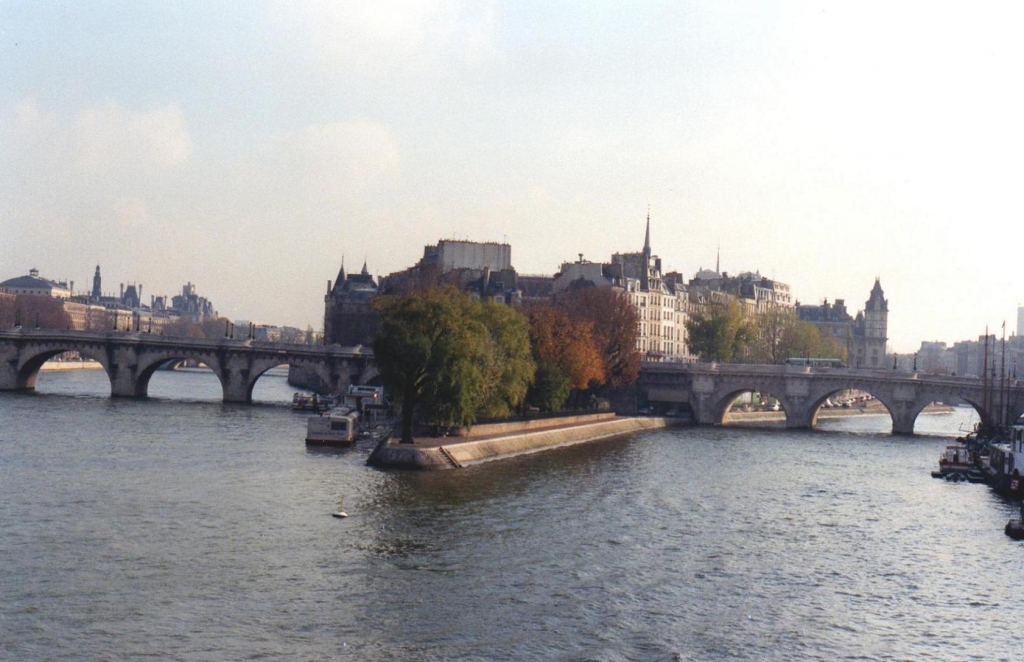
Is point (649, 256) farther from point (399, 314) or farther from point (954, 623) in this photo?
point (954, 623)

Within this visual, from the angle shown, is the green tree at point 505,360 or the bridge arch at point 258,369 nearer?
the green tree at point 505,360

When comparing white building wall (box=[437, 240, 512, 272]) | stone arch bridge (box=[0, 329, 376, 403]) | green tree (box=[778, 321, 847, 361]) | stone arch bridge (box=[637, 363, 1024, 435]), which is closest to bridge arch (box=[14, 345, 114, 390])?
stone arch bridge (box=[0, 329, 376, 403])

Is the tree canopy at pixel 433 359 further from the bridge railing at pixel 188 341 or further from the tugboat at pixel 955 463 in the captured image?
the bridge railing at pixel 188 341

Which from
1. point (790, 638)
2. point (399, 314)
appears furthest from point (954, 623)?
point (399, 314)

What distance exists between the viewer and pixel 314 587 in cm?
A: 3800

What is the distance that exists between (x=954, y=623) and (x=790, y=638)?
6117 millimetres

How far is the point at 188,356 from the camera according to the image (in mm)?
118188

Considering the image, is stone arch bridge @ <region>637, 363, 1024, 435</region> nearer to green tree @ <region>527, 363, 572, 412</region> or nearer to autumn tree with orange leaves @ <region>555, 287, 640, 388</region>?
autumn tree with orange leaves @ <region>555, 287, 640, 388</region>

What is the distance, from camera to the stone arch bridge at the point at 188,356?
11662 centimetres

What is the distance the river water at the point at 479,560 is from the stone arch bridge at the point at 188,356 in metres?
41.6

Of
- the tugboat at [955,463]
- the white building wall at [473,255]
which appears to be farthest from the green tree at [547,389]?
the white building wall at [473,255]

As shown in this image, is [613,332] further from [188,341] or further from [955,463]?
[955,463]

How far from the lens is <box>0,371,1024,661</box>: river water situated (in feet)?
111

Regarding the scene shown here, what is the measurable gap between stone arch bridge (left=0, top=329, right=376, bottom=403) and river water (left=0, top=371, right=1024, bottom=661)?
4160 centimetres
